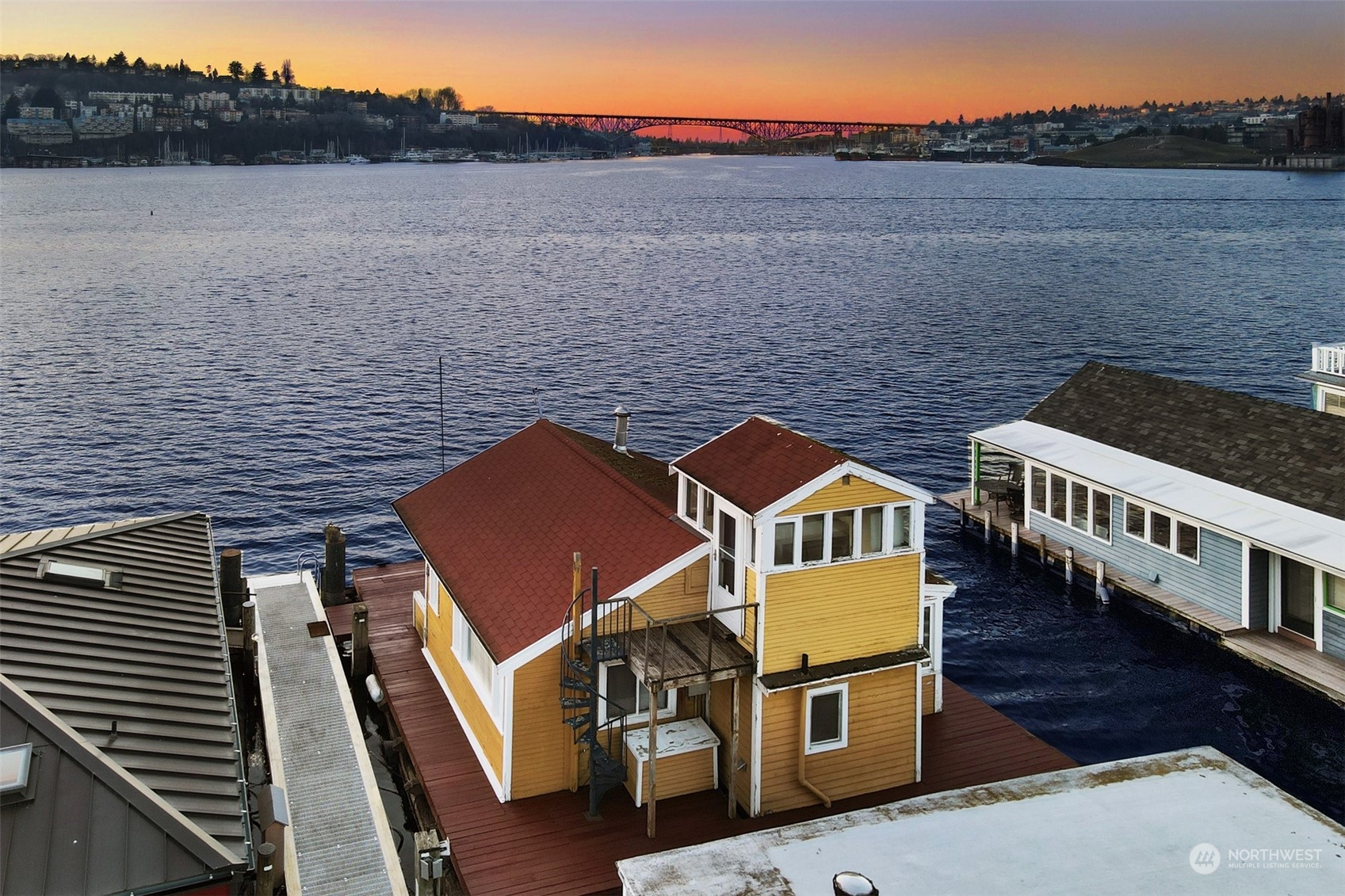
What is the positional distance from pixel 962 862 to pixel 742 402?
49706 millimetres

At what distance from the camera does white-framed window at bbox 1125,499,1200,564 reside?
32281mm

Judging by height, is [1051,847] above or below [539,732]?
above

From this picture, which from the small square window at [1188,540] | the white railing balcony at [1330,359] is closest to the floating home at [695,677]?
the small square window at [1188,540]

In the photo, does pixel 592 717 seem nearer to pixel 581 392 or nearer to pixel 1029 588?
pixel 1029 588

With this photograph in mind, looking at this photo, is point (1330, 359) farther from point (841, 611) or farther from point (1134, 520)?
point (841, 611)

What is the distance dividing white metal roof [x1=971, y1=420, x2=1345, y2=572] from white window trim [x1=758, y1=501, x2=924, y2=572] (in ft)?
43.6

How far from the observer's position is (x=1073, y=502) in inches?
1449

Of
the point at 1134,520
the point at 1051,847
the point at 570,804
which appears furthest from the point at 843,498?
the point at 1134,520

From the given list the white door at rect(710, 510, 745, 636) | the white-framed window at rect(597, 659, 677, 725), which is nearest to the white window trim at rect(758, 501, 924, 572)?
the white door at rect(710, 510, 745, 636)

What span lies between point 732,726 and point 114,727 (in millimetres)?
10272

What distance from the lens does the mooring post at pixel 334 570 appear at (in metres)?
31.0

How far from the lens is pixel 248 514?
4462 cm

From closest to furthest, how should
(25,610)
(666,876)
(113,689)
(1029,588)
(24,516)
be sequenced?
(666,876) < (113,689) < (25,610) < (1029,588) < (24,516)

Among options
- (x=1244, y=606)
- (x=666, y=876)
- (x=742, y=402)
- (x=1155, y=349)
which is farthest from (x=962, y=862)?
(x=1155, y=349)
